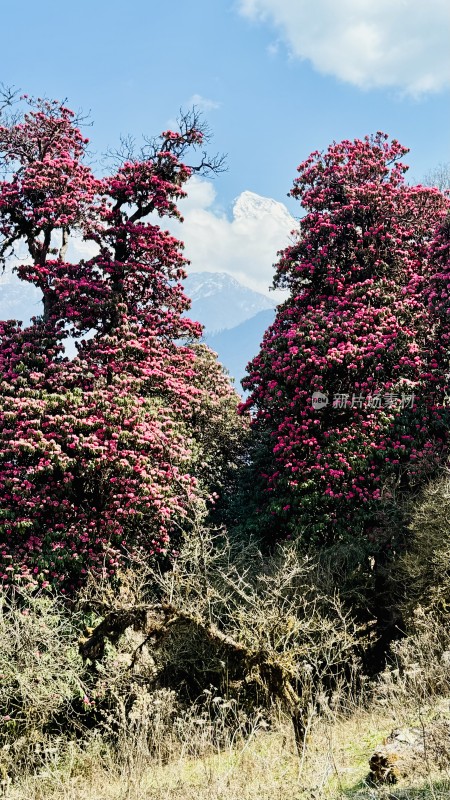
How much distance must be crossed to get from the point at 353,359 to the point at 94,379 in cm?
659

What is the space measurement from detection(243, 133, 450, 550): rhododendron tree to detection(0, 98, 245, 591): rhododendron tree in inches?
104

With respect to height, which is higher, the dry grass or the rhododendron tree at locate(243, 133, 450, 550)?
the rhododendron tree at locate(243, 133, 450, 550)

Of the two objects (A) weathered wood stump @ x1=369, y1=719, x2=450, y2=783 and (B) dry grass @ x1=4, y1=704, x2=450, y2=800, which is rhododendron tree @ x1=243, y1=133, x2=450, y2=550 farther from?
(A) weathered wood stump @ x1=369, y1=719, x2=450, y2=783

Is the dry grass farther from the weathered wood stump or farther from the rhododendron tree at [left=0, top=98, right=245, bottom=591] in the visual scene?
the rhododendron tree at [left=0, top=98, right=245, bottom=591]

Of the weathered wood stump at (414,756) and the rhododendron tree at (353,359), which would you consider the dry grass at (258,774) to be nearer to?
the weathered wood stump at (414,756)

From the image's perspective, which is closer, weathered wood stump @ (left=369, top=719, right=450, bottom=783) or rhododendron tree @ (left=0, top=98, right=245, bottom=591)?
weathered wood stump @ (left=369, top=719, right=450, bottom=783)

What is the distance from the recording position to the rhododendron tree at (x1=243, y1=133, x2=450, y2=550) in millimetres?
16172

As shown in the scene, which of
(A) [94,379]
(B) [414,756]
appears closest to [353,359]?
(A) [94,379]

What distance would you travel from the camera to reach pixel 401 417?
16516 millimetres

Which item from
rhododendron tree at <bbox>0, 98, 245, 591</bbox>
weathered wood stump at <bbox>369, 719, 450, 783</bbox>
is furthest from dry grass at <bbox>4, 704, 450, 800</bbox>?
rhododendron tree at <bbox>0, 98, 245, 591</bbox>

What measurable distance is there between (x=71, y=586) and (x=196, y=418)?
26.1 ft

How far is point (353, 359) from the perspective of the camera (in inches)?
667

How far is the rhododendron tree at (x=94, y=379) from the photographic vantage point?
49.0 ft

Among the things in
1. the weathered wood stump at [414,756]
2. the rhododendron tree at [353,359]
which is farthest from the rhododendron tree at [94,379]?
the weathered wood stump at [414,756]
